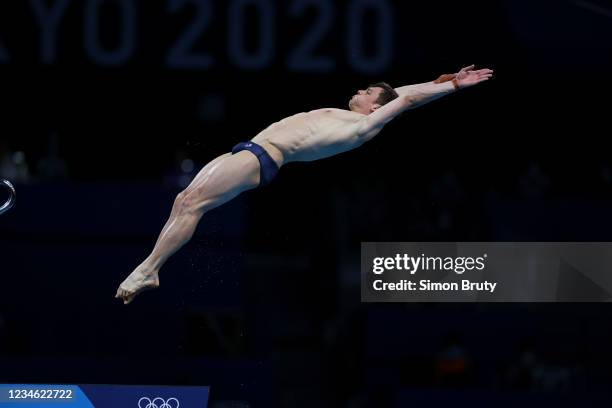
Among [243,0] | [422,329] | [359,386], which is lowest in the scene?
[359,386]

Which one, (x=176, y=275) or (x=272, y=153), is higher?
(x=272, y=153)

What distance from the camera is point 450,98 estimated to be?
11.2 m

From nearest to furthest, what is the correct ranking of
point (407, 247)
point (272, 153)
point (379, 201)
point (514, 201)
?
point (272, 153)
point (407, 247)
point (514, 201)
point (379, 201)

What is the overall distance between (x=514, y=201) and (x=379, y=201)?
1.53 m

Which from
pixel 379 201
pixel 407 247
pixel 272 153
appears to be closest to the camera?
pixel 272 153

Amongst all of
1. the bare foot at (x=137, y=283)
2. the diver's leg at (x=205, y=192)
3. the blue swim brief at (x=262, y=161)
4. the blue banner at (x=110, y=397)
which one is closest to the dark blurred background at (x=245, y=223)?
the blue banner at (x=110, y=397)

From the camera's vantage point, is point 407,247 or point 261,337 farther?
point 261,337

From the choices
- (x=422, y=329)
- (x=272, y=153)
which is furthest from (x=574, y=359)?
(x=272, y=153)

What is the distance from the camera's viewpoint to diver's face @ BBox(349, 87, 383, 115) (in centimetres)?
749

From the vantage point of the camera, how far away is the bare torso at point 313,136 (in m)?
7.32

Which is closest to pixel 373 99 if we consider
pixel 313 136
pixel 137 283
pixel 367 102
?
pixel 367 102

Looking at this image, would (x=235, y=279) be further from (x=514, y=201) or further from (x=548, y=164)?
(x=548, y=164)

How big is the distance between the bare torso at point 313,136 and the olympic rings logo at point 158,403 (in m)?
1.76

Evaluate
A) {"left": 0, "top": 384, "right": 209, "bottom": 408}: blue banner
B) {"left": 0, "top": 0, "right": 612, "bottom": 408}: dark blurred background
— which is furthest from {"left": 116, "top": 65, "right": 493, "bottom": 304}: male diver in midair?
{"left": 0, "top": 0, "right": 612, "bottom": 408}: dark blurred background
